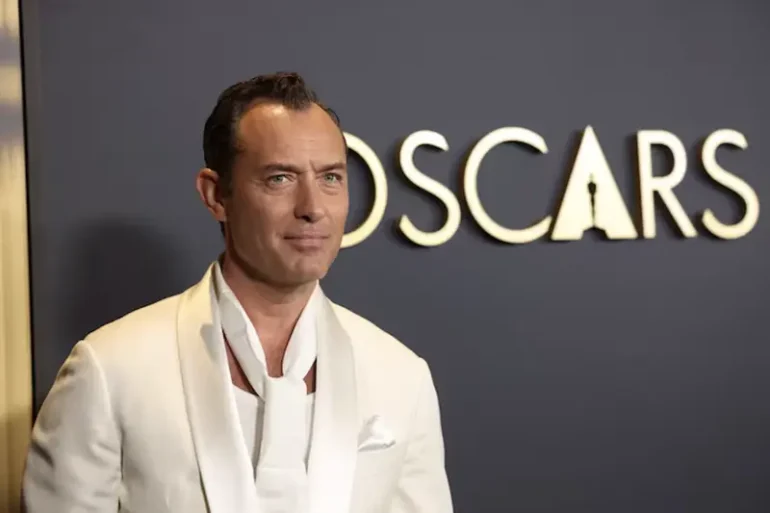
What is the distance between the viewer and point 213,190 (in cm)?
115

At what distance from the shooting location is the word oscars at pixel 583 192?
152 cm

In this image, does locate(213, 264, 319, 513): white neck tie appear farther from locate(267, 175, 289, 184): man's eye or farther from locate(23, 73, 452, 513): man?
locate(267, 175, 289, 184): man's eye

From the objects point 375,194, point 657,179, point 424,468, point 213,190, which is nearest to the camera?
point 213,190

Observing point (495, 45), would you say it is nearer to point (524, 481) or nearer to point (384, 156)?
point (384, 156)

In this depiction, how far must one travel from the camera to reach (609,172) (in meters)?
1.60

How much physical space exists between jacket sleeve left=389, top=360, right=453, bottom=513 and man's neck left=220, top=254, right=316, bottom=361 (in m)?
0.22

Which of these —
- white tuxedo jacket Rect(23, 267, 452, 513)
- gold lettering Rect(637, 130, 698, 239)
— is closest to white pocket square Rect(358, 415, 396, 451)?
white tuxedo jacket Rect(23, 267, 452, 513)

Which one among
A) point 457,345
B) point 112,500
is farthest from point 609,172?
point 112,500

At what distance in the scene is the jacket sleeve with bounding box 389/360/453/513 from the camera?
4.11ft

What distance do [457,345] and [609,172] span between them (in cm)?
41

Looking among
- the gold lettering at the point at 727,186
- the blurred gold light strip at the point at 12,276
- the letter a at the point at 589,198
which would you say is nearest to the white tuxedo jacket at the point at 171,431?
the blurred gold light strip at the point at 12,276

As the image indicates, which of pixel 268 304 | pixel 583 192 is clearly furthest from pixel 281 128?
pixel 583 192

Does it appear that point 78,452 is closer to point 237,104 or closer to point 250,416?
point 250,416

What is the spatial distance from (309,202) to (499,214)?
58cm
